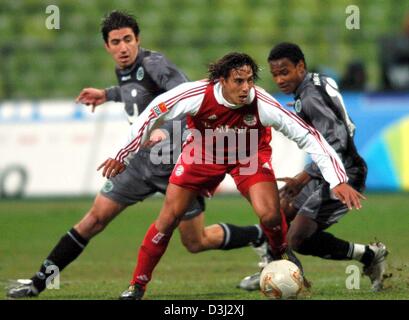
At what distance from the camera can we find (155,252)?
8.52 m

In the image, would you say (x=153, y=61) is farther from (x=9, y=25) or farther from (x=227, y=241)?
(x=9, y=25)

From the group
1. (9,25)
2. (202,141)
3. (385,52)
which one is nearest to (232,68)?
(202,141)

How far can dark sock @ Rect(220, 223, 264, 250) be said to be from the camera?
9.78 metres

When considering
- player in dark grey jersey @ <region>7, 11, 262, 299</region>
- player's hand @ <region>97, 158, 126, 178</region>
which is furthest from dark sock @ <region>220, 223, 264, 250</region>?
player's hand @ <region>97, 158, 126, 178</region>

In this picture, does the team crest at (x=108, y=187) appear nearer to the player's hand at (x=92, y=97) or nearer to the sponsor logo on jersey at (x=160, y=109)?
the player's hand at (x=92, y=97)

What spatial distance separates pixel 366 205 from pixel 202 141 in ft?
23.6

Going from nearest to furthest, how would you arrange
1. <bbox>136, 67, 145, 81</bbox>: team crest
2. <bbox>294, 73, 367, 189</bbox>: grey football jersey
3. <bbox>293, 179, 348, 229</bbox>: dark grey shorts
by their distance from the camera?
<bbox>294, 73, 367, 189</bbox>: grey football jersey, <bbox>293, 179, 348, 229</bbox>: dark grey shorts, <bbox>136, 67, 145, 81</bbox>: team crest

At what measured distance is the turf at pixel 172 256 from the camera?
907 cm

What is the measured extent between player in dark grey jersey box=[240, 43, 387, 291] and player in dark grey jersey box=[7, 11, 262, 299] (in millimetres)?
693

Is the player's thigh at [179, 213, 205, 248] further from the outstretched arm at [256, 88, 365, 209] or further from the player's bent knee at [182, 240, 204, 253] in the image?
the outstretched arm at [256, 88, 365, 209]

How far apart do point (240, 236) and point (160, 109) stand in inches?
78.8

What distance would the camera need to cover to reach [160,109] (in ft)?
27.0

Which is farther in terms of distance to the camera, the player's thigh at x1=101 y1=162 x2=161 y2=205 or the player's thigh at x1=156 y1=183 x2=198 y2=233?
the player's thigh at x1=101 y1=162 x2=161 y2=205

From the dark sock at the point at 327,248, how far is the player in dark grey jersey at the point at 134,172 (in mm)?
879
